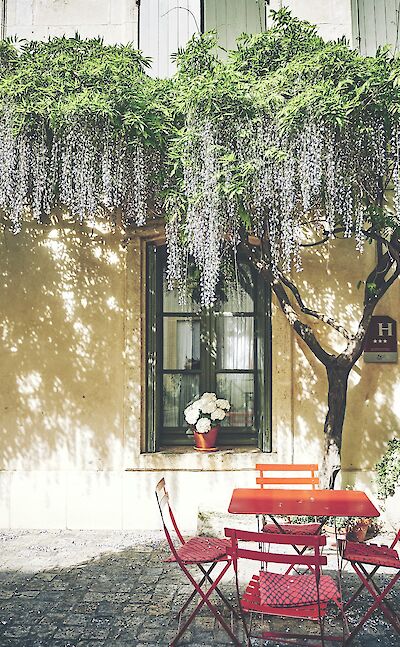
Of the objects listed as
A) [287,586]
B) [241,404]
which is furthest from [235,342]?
[287,586]

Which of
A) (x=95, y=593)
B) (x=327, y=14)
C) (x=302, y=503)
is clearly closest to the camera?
(x=302, y=503)

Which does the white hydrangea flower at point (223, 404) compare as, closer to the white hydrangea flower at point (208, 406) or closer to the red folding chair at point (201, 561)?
the white hydrangea flower at point (208, 406)

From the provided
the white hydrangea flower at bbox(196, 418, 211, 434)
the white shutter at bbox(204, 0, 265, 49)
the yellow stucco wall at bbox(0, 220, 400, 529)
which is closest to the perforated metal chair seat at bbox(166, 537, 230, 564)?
the yellow stucco wall at bbox(0, 220, 400, 529)

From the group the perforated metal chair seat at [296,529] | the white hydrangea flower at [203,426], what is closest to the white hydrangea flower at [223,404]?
the white hydrangea flower at [203,426]

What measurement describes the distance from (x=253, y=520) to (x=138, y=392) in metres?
1.59

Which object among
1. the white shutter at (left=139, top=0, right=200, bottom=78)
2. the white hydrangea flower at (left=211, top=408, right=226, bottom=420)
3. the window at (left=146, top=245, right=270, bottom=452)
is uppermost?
the white shutter at (left=139, top=0, right=200, bottom=78)

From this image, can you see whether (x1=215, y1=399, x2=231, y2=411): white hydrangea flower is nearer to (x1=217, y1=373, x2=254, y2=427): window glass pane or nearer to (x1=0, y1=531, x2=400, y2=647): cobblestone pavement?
(x1=217, y1=373, x2=254, y2=427): window glass pane

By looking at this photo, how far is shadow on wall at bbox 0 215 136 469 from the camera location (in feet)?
20.2

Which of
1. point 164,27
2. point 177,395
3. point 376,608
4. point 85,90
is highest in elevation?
point 164,27

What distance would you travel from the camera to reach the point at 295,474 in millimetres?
6098

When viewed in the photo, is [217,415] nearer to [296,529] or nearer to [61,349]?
[61,349]

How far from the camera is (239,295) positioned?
656cm

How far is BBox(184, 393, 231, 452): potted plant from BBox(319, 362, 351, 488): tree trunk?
3.51 ft

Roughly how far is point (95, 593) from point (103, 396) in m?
2.11
